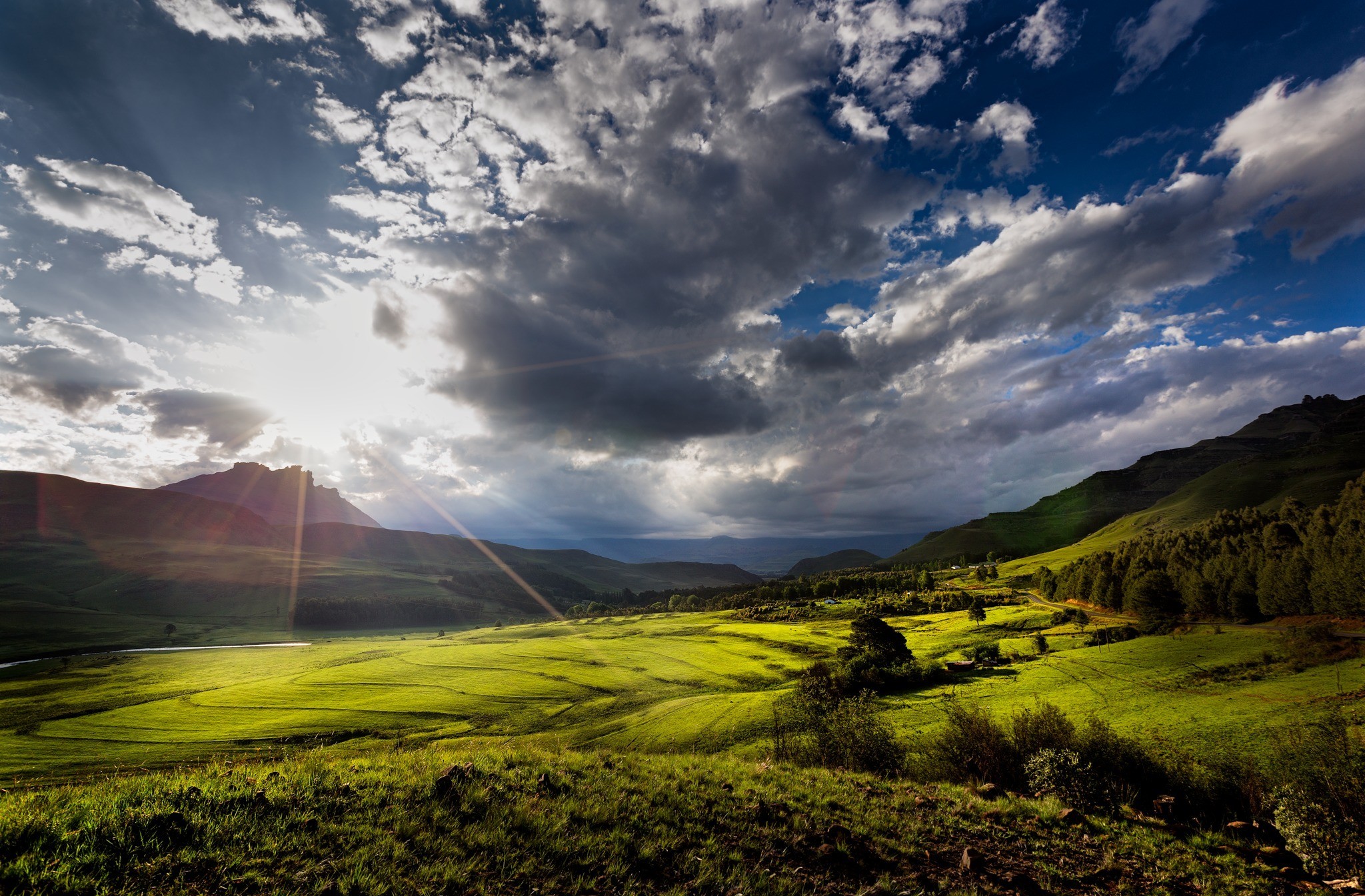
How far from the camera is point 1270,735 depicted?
29156 mm

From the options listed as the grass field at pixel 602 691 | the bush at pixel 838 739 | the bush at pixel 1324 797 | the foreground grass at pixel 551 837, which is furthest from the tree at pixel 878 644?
the foreground grass at pixel 551 837

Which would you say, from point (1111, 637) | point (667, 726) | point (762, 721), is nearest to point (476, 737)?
point (667, 726)

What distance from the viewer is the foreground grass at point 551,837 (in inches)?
346

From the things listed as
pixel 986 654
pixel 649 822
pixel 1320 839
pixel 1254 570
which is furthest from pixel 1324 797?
pixel 1254 570

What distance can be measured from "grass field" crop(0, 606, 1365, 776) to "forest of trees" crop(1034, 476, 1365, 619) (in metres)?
13.4

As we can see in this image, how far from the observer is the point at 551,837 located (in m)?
11.7

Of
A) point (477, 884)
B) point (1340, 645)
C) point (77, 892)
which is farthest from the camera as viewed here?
point (1340, 645)

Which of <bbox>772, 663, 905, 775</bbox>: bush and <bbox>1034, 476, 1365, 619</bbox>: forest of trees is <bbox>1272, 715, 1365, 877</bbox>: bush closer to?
<bbox>772, 663, 905, 775</bbox>: bush

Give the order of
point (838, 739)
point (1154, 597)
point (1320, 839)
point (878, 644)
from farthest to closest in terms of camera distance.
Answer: point (1154, 597) < point (878, 644) < point (838, 739) < point (1320, 839)

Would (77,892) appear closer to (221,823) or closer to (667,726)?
(221,823)

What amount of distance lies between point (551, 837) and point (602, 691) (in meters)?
79.5

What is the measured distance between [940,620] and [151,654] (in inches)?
8219

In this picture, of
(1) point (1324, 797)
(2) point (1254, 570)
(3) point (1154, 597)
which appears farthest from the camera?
(3) point (1154, 597)

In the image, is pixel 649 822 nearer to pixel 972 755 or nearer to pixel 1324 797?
pixel 972 755
